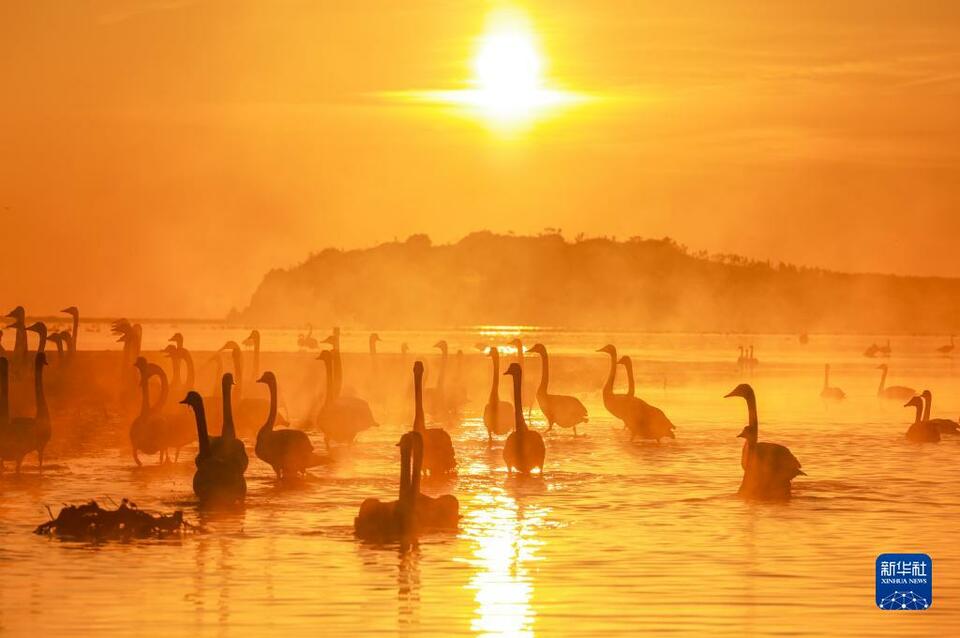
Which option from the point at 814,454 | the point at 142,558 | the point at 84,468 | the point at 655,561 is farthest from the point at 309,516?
the point at 814,454

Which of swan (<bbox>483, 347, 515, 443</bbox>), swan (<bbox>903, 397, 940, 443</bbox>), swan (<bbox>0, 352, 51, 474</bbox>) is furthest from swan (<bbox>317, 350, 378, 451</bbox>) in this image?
swan (<bbox>903, 397, 940, 443</bbox>)

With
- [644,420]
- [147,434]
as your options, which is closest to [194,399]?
[147,434]

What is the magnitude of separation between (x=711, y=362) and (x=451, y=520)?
56077 mm

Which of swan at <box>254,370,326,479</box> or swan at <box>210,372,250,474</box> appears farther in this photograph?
swan at <box>254,370,326,479</box>

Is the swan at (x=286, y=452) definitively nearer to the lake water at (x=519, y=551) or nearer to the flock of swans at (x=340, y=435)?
the flock of swans at (x=340, y=435)

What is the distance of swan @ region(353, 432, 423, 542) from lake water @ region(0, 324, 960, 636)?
0.28m

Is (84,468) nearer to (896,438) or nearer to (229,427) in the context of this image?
(229,427)

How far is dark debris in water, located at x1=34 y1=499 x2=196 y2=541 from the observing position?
617 inches

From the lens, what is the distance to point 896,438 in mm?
29078

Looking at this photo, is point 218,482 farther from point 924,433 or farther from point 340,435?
point 924,433


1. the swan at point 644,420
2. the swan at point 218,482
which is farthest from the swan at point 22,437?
the swan at point 644,420

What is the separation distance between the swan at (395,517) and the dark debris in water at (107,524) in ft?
6.42

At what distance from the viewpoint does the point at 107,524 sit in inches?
621

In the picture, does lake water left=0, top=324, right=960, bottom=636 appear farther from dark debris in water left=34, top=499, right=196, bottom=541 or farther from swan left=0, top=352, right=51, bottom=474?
swan left=0, top=352, right=51, bottom=474
